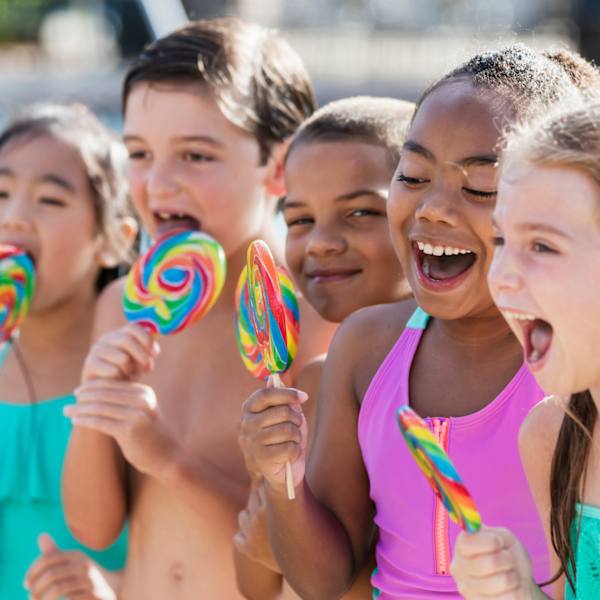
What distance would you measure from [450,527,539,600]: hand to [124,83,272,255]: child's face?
1.71 metres

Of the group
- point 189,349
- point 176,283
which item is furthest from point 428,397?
point 189,349

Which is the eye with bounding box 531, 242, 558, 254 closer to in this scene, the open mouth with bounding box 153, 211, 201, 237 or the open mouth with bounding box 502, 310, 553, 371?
the open mouth with bounding box 502, 310, 553, 371

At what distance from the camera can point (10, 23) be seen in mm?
20078

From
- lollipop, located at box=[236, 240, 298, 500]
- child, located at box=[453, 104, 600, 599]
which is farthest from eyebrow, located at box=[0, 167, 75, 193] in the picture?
child, located at box=[453, 104, 600, 599]

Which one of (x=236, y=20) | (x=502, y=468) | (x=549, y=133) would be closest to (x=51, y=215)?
(x=236, y=20)

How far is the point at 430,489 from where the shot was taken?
2.49 m

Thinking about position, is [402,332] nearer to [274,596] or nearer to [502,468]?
[502,468]

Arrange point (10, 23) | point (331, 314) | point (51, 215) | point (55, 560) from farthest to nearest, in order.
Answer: point (10, 23) → point (51, 215) → point (55, 560) → point (331, 314)

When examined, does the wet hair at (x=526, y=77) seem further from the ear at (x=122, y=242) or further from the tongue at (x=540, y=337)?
the ear at (x=122, y=242)

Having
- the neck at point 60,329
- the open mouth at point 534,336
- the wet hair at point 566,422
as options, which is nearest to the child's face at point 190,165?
the neck at point 60,329

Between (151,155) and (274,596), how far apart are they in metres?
1.30

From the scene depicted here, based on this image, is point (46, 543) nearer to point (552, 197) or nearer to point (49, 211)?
point (49, 211)

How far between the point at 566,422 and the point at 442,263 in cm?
46

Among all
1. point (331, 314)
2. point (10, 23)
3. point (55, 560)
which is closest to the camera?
point (331, 314)
